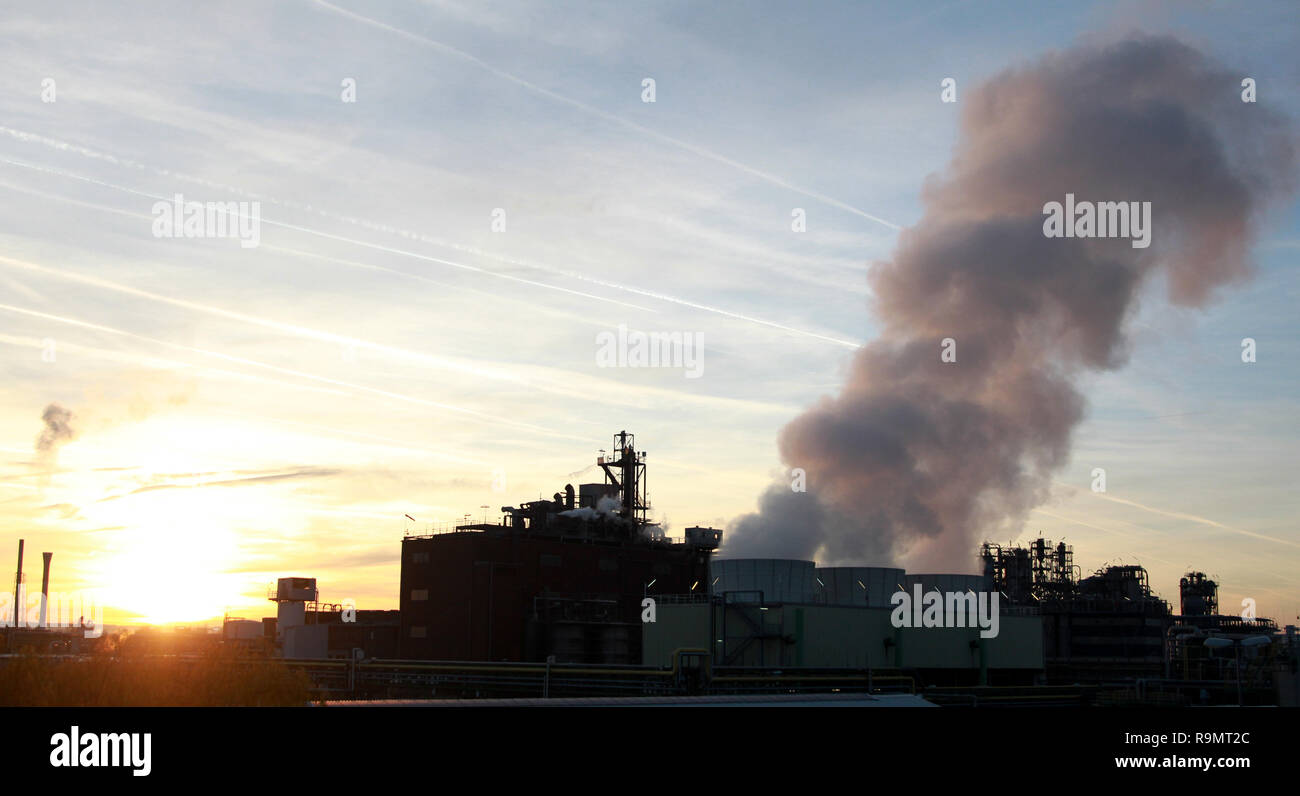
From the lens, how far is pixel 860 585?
224ft

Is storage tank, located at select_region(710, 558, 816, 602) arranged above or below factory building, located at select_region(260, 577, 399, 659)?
above

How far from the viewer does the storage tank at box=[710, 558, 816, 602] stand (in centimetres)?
6744

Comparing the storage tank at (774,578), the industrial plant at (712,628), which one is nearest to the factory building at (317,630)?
the industrial plant at (712,628)

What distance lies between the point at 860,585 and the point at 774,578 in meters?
5.38

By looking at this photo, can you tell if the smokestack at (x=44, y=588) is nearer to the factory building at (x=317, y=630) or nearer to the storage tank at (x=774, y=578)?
the factory building at (x=317, y=630)

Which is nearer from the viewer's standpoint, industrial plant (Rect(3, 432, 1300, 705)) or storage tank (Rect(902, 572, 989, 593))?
industrial plant (Rect(3, 432, 1300, 705))

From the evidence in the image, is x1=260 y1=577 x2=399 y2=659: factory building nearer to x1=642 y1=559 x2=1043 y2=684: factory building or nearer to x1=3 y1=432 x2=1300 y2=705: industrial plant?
x1=3 y1=432 x2=1300 y2=705: industrial plant

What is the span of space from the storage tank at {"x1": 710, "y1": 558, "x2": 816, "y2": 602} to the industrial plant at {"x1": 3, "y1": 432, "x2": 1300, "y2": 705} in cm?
10

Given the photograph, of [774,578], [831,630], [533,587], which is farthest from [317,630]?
[831,630]

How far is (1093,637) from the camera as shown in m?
98.0

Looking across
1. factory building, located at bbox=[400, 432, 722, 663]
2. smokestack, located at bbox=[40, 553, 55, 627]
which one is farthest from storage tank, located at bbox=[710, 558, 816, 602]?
smokestack, located at bbox=[40, 553, 55, 627]
